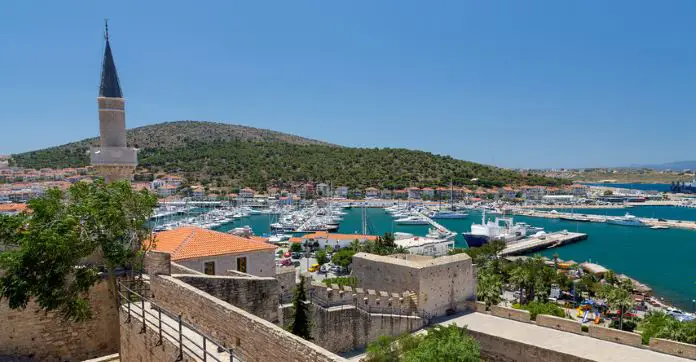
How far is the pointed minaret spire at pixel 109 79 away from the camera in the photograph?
47.5 ft

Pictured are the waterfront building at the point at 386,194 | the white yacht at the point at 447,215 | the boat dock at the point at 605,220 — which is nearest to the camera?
the boat dock at the point at 605,220

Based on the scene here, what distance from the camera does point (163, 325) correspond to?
7.06 m

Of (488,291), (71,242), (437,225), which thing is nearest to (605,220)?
(437,225)

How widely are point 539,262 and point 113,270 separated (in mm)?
33271

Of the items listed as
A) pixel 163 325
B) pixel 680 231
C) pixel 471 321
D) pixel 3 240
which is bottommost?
pixel 680 231

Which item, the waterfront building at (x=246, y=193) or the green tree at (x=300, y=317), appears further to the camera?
the waterfront building at (x=246, y=193)

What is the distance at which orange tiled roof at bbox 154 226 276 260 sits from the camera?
1321 cm

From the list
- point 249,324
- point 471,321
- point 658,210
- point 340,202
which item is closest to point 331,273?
point 471,321

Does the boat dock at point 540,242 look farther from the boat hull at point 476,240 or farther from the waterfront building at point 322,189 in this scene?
the waterfront building at point 322,189

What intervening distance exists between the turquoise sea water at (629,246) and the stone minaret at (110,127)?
4322 cm

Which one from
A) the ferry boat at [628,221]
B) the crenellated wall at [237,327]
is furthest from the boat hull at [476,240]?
the crenellated wall at [237,327]

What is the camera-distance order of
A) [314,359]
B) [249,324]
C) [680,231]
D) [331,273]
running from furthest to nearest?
[680,231] → [331,273] → [249,324] → [314,359]

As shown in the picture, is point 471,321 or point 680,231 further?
point 680,231

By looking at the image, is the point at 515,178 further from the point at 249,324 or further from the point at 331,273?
the point at 249,324
